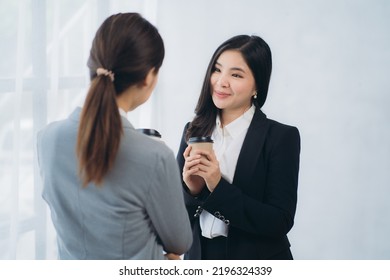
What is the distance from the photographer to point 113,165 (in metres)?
0.85

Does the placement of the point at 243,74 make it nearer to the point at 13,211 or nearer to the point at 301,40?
the point at 13,211

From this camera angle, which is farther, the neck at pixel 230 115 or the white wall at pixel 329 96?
the white wall at pixel 329 96

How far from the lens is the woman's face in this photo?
133 centimetres

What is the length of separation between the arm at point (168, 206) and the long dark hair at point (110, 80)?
4.1 inches

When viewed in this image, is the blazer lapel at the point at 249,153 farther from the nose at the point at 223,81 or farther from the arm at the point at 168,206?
the arm at the point at 168,206

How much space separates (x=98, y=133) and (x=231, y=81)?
2.01 feet

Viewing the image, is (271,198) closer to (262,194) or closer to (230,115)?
(262,194)

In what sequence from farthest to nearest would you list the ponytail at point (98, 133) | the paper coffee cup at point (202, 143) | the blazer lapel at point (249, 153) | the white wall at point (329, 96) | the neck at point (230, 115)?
the white wall at point (329, 96), the neck at point (230, 115), the blazer lapel at point (249, 153), the paper coffee cup at point (202, 143), the ponytail at point (98, 133)

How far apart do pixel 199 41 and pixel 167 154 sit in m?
1.82

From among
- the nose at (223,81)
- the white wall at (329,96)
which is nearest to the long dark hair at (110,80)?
the nose at (223,81)

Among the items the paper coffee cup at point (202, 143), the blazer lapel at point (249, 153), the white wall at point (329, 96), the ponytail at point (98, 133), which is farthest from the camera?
the white wall at point (329, 96)

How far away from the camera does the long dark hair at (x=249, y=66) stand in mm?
1339

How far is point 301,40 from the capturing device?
7.89ft

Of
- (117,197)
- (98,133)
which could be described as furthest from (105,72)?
(117,197)
